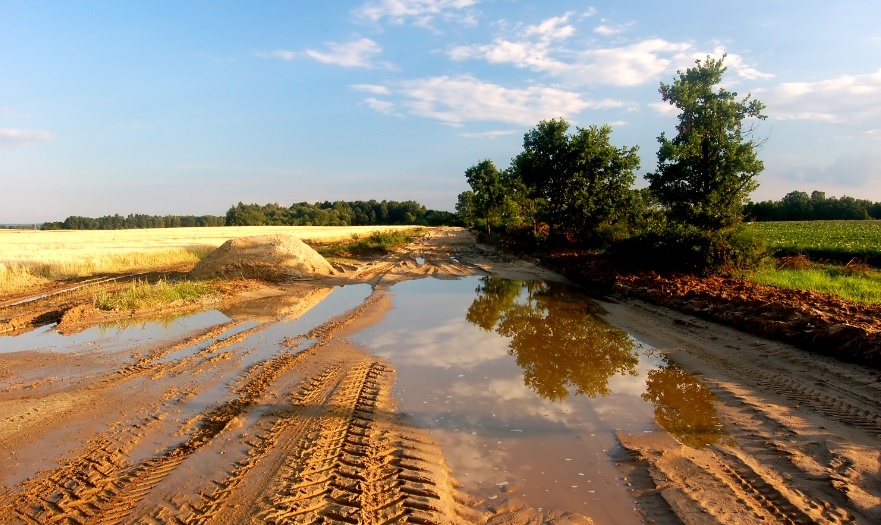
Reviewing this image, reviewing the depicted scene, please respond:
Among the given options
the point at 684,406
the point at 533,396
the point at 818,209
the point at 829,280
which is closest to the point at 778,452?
the point at 684,406

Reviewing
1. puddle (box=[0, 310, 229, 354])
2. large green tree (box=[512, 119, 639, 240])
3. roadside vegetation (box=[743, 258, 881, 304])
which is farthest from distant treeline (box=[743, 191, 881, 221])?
puddle (box=[0, 310, 229, 354])

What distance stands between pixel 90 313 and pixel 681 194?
16000mm

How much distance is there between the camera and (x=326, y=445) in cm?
460

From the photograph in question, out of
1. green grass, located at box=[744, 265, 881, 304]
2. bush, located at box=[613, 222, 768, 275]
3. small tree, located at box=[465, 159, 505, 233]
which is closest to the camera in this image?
green grass, located at box=[744, 265, 881, 304]

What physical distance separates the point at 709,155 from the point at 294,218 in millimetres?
100840

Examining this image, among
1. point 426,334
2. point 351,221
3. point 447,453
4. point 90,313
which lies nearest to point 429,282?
point 426,334

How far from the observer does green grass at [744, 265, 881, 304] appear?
9906mm

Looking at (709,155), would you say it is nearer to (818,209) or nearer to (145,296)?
(145,296)

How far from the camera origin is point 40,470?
4.20m

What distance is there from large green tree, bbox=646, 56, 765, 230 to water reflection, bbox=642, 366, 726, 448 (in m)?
7.99

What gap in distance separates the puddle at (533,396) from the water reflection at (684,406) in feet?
0.12

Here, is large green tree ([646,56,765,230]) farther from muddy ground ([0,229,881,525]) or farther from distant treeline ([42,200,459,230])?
distant treeline ([42,200,459,230])

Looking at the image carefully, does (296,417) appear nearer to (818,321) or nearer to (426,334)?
(426,334)

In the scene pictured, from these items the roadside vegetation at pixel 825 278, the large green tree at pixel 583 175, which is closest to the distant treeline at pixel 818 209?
the large green tree at pixel 583 175
